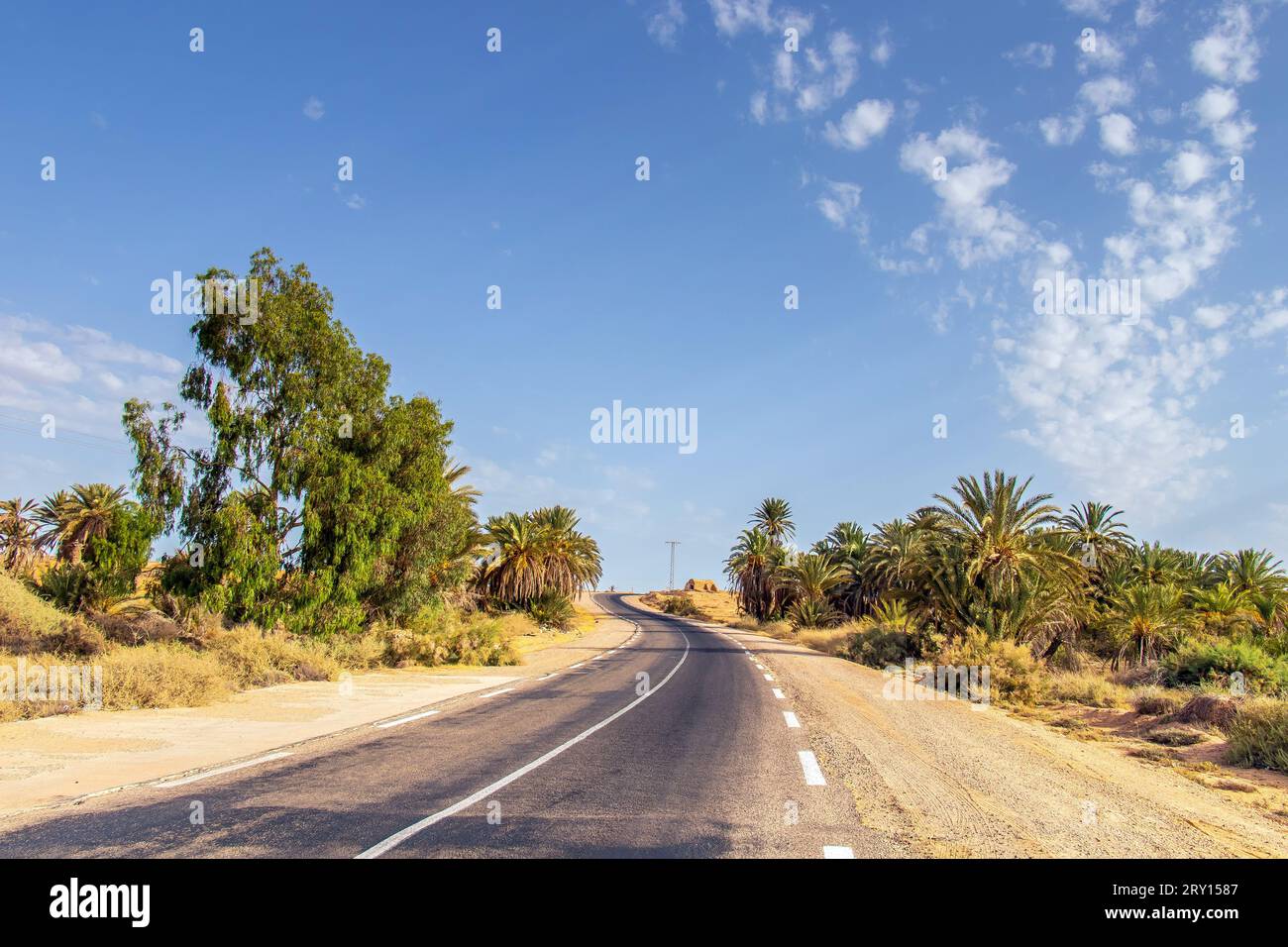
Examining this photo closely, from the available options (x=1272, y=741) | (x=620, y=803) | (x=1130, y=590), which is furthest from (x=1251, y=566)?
(x=620, y=803)

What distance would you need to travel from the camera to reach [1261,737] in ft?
34.7

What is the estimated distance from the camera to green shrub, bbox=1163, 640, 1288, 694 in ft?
52.5

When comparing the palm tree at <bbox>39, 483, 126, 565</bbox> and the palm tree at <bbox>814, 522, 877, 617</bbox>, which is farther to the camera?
the palm tree at <bbox>814, 522, 877, 617</bbox>

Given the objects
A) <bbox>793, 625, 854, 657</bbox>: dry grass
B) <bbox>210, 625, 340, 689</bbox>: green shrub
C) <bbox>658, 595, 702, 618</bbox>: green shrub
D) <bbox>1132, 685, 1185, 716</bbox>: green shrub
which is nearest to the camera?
<bbox>1132, 685, 1185, 716</bbox>: green shrub

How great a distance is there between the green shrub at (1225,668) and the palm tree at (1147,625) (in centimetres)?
516

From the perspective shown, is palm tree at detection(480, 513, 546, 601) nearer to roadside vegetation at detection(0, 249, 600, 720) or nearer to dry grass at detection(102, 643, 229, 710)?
roadside vegetation at detection(0, 249, 600, 720)

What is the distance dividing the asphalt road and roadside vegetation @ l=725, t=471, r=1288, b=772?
24.8ft

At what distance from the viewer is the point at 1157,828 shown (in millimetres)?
6527

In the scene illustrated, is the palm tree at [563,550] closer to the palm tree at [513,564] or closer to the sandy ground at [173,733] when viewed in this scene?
the palm tree at [513,564]

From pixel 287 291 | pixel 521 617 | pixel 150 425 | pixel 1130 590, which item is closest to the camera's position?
pixel 150 425

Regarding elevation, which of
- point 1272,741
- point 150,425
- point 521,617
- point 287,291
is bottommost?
point 521,617

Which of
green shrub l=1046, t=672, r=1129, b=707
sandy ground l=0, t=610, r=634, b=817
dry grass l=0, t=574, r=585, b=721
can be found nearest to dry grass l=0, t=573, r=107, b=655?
dry grass l=0, t=574, r=585, b=721

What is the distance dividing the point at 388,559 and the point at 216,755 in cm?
1533
